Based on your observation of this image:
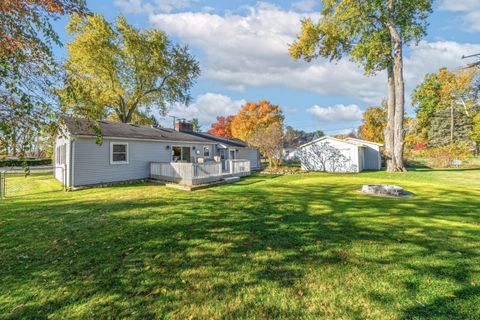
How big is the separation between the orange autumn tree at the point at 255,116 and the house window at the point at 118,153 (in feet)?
92.7

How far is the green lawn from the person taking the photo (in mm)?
2299

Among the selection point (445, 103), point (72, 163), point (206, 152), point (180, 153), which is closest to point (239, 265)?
point (72, 163)

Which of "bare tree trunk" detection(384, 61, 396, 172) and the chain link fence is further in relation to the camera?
"bare tree trunk" detection(384, 61, 396, 172)

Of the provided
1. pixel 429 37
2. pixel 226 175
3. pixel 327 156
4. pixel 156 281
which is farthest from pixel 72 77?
pixel 429 37

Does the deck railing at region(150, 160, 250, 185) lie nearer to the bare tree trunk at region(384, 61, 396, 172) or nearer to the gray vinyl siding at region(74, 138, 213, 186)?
the gray vinyl siding at region(74, 138, 213, 186)

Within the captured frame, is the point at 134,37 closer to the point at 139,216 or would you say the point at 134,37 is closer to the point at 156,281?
the point at 139,216

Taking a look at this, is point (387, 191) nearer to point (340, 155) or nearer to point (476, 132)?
point (340, 155)

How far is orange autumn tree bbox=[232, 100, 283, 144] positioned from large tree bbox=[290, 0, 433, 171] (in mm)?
19407

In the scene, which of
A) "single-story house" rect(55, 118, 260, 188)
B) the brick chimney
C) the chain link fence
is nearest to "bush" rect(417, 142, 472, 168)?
"single-story house" rect(55, 118, 260, 188)

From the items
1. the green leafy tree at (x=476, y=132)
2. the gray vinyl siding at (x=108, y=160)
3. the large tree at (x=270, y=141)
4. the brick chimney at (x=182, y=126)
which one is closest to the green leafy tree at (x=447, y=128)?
the green leafy tree at (x=476, y=132)

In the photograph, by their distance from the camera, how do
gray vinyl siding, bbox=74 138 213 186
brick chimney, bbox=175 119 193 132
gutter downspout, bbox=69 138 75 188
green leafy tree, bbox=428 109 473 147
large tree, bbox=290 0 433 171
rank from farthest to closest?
green leafy tree, bbox=428 109 473 147
brick chimney, bbox=175 119 193 132
large tree, bbox=290 0 433 171
gray vinyl siding, bbox=74 138 213 186
gutter downspout, bbox=69 138 75 188

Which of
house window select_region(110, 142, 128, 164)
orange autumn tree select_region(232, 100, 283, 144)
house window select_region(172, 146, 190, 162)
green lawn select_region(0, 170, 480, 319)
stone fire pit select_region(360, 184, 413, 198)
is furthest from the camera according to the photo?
orange autumn tree select_region(232, 100, 283, 144)

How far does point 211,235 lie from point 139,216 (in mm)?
2409

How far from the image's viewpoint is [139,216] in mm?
5531
